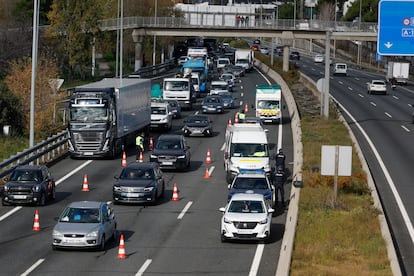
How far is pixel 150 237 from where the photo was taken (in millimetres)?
30453

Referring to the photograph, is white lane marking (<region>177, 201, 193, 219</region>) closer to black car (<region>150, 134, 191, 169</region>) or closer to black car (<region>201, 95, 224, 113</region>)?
black car (<region>150, 134, 191, 169</region>)

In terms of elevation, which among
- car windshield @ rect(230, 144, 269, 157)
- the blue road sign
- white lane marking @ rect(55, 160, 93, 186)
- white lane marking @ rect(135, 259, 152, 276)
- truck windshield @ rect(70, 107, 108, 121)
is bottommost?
white lane marking @ rect(55, 160, 93, 186)

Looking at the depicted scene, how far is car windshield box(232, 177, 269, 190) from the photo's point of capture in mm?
35000

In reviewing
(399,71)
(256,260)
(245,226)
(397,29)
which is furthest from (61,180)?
(399,71)

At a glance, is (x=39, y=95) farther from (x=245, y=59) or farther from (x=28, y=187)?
(x=245, y=59)

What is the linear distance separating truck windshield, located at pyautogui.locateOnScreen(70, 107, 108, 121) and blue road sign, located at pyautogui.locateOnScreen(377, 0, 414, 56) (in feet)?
55.7

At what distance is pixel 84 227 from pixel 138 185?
832cm

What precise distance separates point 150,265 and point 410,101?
6325cm

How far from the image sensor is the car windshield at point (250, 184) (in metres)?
35.0

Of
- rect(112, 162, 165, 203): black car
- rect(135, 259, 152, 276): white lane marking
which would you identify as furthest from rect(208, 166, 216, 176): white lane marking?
rect(135, 259, 152, 276): white lane marking

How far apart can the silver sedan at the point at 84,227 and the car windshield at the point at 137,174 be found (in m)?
7.38

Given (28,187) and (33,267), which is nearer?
(33,267)

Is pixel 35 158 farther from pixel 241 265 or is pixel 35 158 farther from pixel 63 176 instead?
pixel 241 265

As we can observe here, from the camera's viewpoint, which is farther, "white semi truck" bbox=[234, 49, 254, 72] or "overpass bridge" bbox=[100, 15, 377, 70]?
"white semi truck" bbox=[234, 49, 254, 72]
